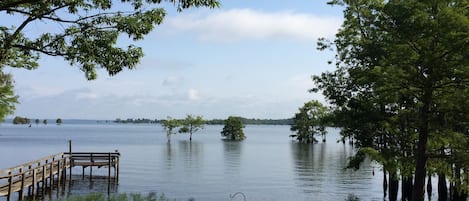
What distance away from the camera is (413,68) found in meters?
19.0

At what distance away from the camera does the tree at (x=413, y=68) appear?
17375 millimetres

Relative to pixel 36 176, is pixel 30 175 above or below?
above

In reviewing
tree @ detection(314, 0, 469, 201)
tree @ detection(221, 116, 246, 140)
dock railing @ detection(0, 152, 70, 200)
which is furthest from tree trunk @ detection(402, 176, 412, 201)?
tree @ detection(221, 116, 246, 140)

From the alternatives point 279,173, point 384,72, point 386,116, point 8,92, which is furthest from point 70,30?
point 279,173

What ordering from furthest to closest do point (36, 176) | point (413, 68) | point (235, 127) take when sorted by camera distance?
1. point (235, 127)
2. point (36, 176)
3. point (413, 68)

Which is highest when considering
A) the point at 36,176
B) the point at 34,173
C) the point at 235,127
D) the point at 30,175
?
the point at 235,127

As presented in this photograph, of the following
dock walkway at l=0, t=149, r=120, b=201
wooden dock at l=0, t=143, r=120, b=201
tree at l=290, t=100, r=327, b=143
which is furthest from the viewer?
tree at l=290, t=100, r=327, b=143

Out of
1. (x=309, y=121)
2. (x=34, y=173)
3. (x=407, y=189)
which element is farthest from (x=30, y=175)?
(x=309, y=121)

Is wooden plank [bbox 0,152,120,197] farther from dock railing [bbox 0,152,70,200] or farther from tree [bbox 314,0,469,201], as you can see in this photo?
tree [bbox 314,0,469,201]

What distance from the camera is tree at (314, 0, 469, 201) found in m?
17.4

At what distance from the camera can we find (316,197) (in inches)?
1438

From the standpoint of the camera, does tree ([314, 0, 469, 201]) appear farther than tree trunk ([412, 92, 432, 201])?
No

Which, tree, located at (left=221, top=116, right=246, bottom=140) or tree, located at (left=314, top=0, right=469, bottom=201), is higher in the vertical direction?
tree, located at (left=314, top=0, right=469, bottom=201)

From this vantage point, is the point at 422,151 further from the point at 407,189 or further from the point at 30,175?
the point at 30,175
